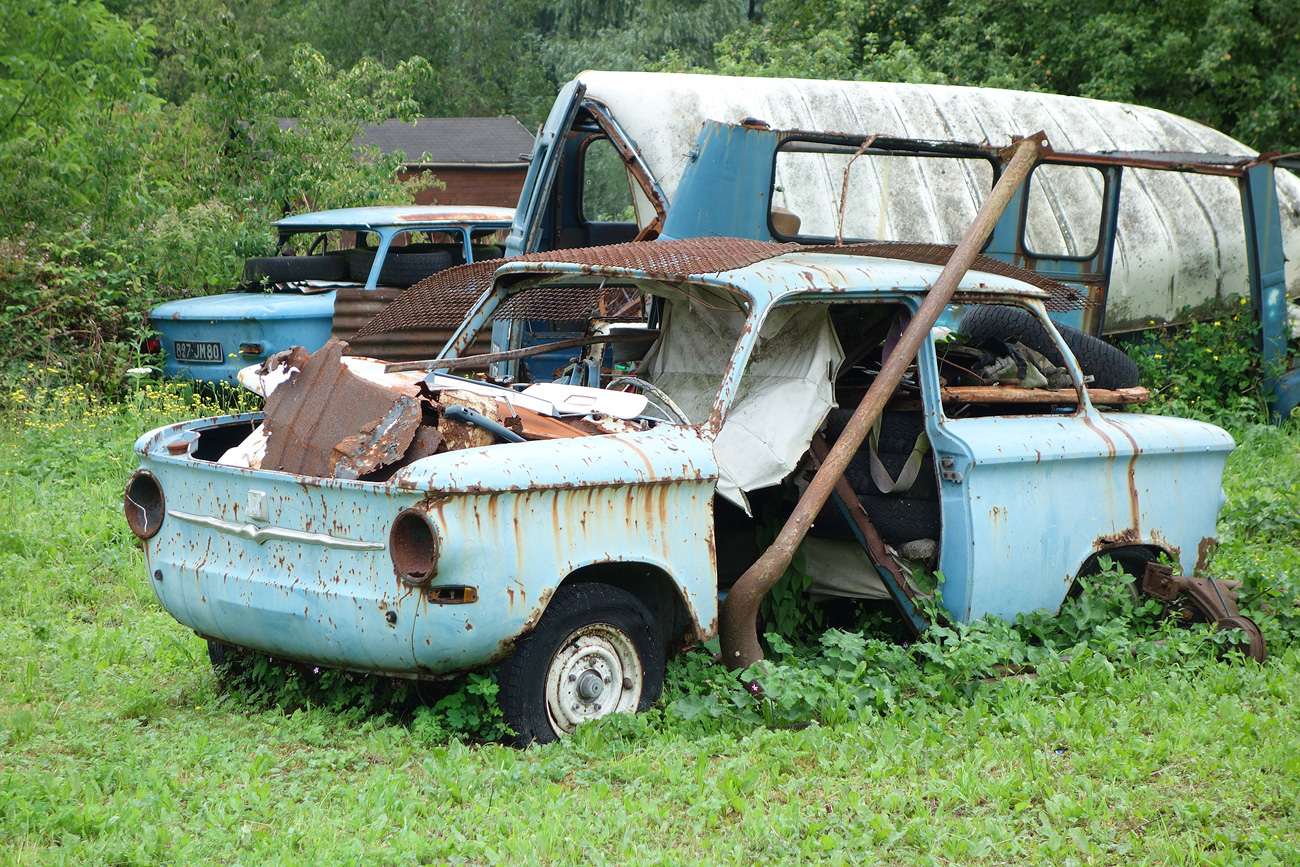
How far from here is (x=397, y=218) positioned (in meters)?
9.68

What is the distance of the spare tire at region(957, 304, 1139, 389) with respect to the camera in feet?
17.7

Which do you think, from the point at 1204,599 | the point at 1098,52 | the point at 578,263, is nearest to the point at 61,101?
the point at 578,263

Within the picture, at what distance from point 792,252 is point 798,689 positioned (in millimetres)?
1734

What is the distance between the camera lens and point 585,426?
4.08m

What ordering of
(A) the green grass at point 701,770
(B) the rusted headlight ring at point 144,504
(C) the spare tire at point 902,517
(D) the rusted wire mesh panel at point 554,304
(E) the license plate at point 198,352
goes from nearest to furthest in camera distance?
(A) the green grass at point 701,770
(B) the rusted headlight ring at point 144,504
(C) the spare tire at point 902,517
(D) the rusted wire mesh panel at point 554,304
(E) the license plate at point 198,352

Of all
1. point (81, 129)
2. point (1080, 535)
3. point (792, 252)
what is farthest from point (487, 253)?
point (1080, 535)

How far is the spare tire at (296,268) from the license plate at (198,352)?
0.80 meters

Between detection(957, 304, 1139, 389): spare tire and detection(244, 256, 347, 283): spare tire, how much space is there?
5.99 metres

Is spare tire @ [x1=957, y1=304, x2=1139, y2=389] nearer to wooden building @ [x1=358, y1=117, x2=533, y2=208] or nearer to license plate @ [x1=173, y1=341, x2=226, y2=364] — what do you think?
license plate @ [x1=173, y1=341, x2=226, y2=364]

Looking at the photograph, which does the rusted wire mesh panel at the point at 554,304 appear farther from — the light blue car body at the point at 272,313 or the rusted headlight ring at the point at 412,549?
the light blue car body at the point at 272,313

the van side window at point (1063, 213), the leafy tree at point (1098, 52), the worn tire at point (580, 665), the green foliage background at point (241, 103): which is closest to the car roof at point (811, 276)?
the worn tire at point (580, 665)

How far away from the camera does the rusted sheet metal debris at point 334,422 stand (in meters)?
3.70

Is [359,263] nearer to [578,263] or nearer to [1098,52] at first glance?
[578,263]

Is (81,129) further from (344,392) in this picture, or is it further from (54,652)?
(344,392)
